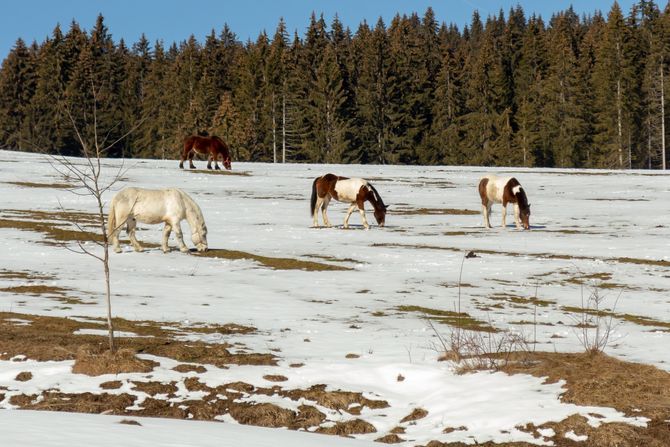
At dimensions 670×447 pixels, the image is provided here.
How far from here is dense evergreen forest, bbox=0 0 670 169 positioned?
8850 centimetres

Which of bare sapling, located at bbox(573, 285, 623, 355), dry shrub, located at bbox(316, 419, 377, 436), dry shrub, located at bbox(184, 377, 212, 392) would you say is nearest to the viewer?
dry shrub, located at bbox(316, 419, 377, 436)

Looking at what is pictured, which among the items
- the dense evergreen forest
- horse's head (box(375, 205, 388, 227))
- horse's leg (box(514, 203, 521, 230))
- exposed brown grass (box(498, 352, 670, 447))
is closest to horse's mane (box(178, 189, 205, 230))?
horse's head (box(375, 205, 388, 227))

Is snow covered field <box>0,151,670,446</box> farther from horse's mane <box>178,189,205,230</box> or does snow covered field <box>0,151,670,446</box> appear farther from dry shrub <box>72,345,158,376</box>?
horse's mane <box>178,189,205,230</box>

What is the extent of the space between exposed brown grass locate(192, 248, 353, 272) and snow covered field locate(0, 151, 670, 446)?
14.5 inches

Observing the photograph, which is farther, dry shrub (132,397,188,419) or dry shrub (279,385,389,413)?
dry shrub (279,385,389,413)

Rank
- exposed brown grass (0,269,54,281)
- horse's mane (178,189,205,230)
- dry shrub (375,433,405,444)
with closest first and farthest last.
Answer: dry shrub (375,433,405,444), exposed brown grass (0,269,54,281), horse's mane (178,189,205,230)

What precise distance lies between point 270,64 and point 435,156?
21.9 meters

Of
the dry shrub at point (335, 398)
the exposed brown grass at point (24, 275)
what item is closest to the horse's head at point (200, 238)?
the exposed brown grass at point (24, 275)

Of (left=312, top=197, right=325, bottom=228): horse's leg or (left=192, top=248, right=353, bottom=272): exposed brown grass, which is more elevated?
(left=312, top=197, right=325, bottom=228): horse's leg

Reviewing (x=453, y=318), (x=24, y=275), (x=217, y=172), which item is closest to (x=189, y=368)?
(x=453, y=318)

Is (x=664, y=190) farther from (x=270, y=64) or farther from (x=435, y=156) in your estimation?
(x=270, y=64)

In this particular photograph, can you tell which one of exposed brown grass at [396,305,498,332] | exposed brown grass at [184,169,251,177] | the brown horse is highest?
the brown horse

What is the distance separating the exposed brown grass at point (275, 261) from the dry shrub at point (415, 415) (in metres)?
11.7

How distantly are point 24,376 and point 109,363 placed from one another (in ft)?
3.29
